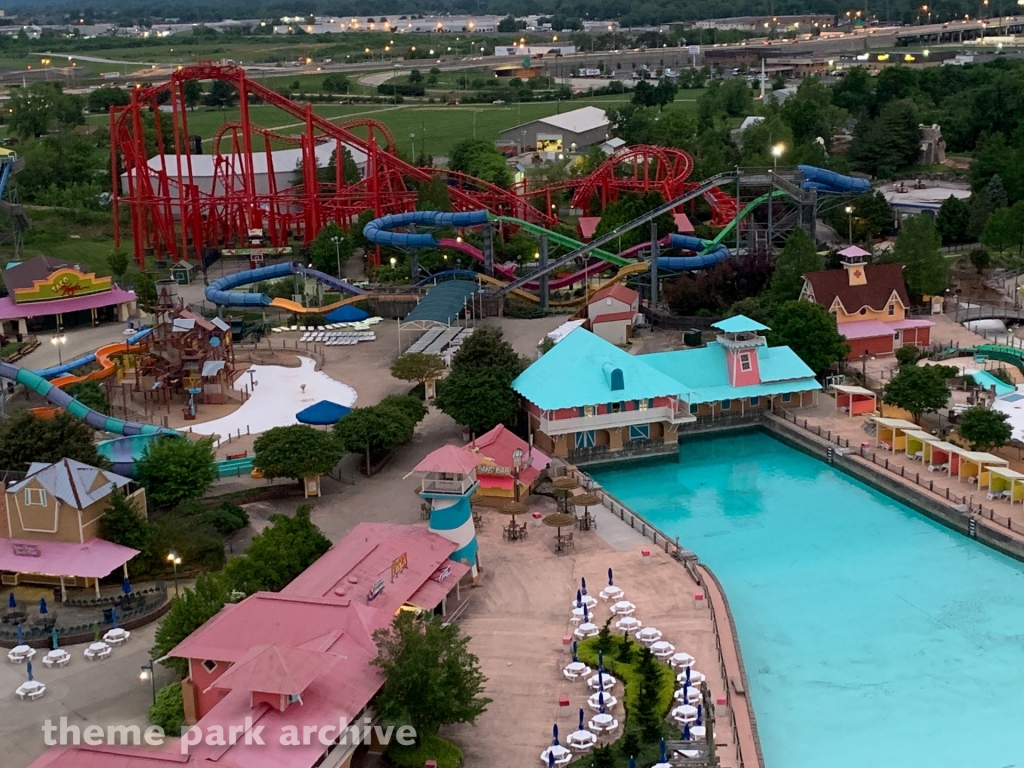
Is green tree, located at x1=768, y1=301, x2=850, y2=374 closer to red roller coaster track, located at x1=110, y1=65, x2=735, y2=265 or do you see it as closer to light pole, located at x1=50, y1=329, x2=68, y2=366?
red roller coaster track, located at x1=110, y1=65, x2=735, y2=265

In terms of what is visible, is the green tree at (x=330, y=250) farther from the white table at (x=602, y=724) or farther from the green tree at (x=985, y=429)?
the white table at (x=602, y=724)

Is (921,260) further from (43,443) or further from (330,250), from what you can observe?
(43,443)

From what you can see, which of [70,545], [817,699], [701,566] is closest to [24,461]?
[70,545]

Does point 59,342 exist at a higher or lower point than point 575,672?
higher

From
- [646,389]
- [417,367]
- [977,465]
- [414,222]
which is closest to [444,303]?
[414,222]

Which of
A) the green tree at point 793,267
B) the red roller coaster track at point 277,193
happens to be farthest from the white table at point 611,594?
the red roller coaster track at point 277,193

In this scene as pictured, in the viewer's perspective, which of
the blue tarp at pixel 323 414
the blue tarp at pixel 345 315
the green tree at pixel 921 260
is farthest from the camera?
the blue tarp at pixel 345 315

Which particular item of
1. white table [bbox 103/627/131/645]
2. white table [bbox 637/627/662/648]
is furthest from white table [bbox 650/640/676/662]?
white table [bbox 103/627/131/645]
